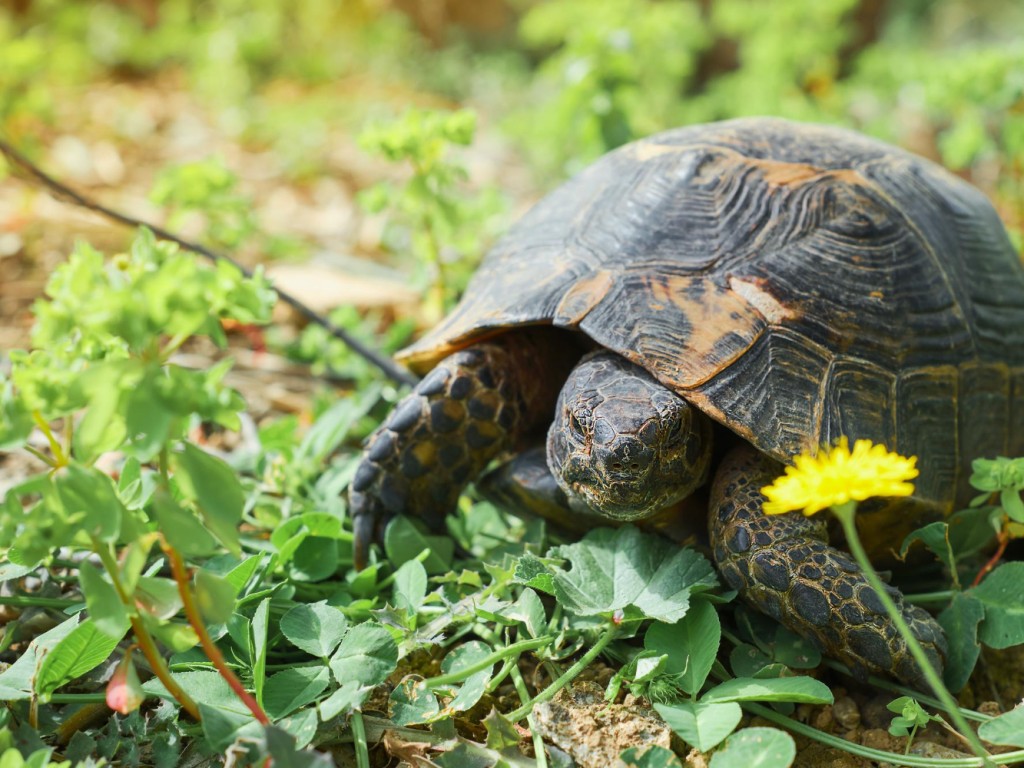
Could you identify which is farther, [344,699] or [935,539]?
[935,539]

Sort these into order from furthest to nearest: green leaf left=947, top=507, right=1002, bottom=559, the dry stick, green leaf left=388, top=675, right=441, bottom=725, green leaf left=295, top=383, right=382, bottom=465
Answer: the dry stick < green leaf left=295, top=383, right=382, bottom=465 < green leaf left=947, top=507, right=1002, bottom=559 < green leaf left=388, top=675, right=441, bottom=725

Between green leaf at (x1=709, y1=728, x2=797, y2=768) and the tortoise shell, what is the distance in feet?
2.22

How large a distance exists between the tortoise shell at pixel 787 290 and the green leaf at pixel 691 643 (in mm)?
426

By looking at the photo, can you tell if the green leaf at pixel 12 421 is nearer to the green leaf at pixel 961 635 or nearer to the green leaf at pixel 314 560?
the green leaf at pixel 314 560

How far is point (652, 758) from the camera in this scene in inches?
69.7

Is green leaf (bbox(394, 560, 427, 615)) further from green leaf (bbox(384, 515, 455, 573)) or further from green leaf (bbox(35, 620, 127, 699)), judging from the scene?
green leaf (bbox(35, 620, 127, 699))

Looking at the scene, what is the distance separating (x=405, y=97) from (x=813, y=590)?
7322mm

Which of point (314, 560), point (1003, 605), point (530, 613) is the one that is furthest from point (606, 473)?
point (1003, 605)

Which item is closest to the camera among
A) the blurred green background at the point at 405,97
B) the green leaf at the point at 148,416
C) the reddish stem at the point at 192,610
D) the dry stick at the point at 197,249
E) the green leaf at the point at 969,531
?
the green leaf at the point at 148,416

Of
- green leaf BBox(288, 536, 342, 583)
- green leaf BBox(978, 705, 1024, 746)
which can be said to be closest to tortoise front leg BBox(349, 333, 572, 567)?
green leaf BBox(288, 536, 342, 583)

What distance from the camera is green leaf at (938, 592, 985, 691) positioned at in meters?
2.13

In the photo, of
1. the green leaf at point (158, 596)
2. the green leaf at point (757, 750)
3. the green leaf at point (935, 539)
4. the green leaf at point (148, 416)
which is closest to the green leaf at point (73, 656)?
the green leaf at point (158, 596)

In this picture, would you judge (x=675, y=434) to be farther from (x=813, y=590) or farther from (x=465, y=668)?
(x=465, y=668)

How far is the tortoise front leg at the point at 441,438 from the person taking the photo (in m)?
2.51
